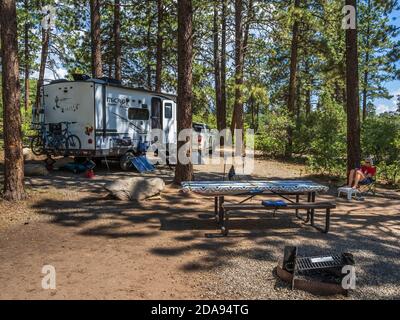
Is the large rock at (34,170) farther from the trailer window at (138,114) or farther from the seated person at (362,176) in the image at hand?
the seated person at (362,176)

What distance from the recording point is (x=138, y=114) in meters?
14.2

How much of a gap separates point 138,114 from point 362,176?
25.4ft

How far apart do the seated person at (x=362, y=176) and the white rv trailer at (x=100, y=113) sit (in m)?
7.25

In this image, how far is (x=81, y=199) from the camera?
8.93 m

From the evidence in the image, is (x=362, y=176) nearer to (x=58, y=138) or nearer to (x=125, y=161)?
(x=125, y=161)

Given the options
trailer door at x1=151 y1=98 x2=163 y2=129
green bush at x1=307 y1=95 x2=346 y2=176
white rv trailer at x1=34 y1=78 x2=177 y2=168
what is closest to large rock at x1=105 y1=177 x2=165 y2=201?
white rv trailer at x1=34 y1=78 x2=177 y2=168

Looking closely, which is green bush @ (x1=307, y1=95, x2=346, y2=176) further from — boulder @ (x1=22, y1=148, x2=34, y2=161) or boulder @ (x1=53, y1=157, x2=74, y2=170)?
boulder @ (x1=22, y1=148, x2=34, y2=161)

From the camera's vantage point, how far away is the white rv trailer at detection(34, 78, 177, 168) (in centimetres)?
1245

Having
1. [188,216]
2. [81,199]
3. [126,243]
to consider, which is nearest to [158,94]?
[81,199]

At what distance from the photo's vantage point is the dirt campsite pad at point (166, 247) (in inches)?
171

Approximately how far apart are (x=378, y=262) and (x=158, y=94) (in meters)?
11.3

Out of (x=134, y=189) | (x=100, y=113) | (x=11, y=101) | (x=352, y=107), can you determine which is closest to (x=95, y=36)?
(x=100, y=113)

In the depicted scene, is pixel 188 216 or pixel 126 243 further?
pixel 188 216
